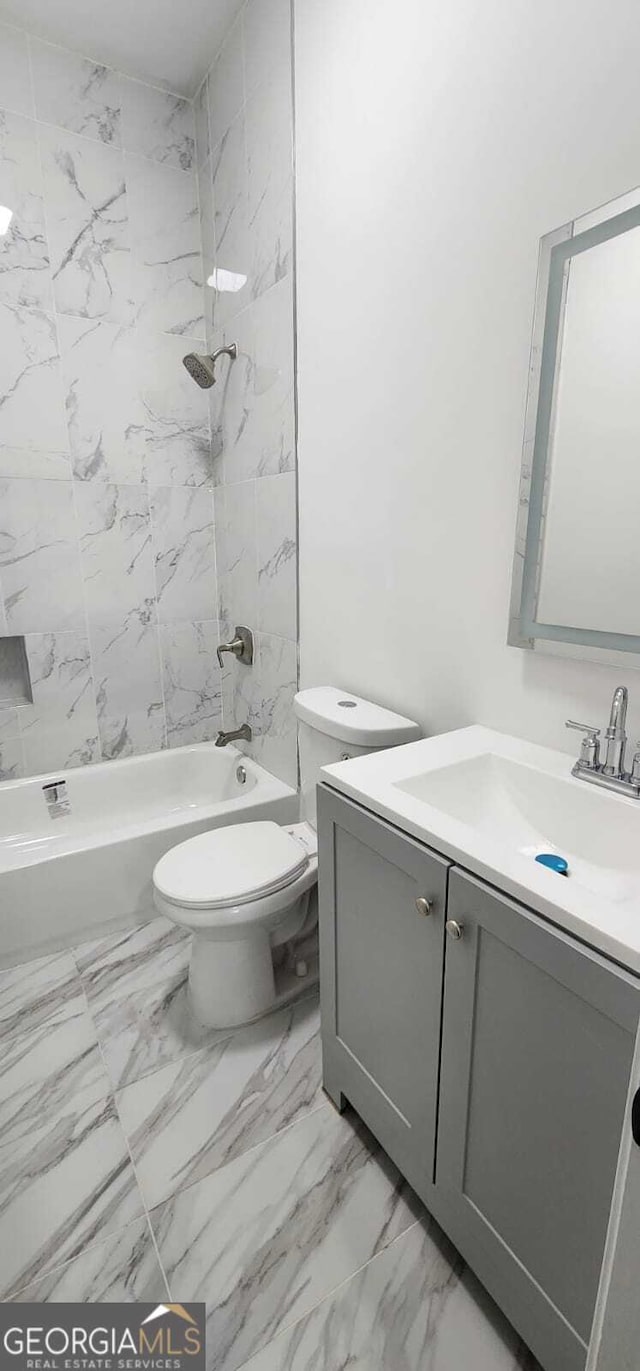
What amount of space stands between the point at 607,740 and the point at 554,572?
341mm

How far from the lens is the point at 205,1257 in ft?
3.64

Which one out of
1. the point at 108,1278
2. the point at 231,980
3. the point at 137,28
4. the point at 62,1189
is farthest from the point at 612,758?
the point at 137,28

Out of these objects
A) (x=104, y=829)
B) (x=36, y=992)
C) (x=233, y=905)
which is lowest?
(x=36, y=992)

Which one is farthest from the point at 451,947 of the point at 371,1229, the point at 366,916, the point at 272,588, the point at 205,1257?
the point at 272,588

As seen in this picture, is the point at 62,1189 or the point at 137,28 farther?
the point at 137,28

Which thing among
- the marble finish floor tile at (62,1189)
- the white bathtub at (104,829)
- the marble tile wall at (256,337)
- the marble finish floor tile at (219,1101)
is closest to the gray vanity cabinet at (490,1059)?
the marble finish floor tile at (219,1101)

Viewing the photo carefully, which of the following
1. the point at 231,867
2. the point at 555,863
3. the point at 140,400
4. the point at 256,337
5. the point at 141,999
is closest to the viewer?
the point at 555,863

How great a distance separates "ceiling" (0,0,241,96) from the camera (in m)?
1.82

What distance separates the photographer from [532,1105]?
806mm

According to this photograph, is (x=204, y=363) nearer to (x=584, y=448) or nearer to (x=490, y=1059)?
(x=584, y=448)

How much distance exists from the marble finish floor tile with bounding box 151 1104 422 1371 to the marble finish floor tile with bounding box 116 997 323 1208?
1.7 inches

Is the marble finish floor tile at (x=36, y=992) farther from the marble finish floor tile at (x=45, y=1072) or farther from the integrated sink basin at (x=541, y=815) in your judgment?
the integrated sink basin at (x=541, y=815)

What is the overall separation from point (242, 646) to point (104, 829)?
37.9 inches

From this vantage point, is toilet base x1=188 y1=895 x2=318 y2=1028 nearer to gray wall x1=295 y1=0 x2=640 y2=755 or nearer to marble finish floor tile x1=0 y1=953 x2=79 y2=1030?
marble finish floor tile x1=0 y1=953 x2=79 y2=1030
